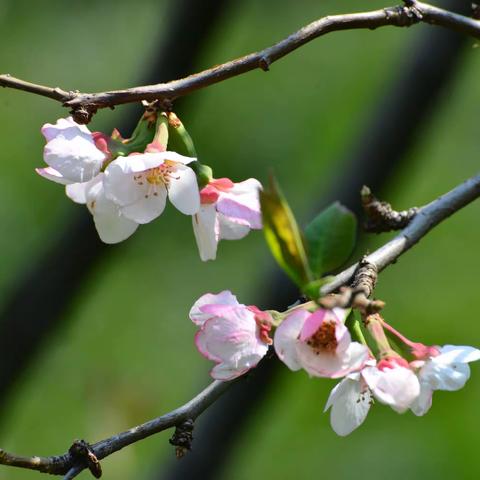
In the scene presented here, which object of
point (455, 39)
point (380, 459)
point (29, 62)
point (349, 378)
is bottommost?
point (380, 459)

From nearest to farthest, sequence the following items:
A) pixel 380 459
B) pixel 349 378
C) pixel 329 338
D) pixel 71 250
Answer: pixel 329 338 < pixel 349 378 < pixel 71 250 < pixel 380 459

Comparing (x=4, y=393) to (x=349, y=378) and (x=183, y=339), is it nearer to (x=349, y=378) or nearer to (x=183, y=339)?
(x=349, y=378)

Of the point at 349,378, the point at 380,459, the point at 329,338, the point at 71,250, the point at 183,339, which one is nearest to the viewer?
the point at 329,338

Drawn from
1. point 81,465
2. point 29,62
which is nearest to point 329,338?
point 81,465

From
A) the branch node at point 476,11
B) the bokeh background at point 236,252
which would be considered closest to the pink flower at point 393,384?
the branch node at point 476,11

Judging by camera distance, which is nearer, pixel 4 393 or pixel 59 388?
pixel 4 393

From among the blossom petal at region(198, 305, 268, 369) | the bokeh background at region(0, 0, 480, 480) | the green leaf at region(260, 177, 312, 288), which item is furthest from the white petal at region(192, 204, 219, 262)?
the bokeh background at region(0, 0, 480, 480)

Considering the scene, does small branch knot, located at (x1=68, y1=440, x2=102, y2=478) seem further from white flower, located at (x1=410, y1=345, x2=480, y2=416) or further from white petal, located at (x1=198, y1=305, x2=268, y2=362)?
white flower, located at (x1=410, y1=345, x2=480, y2=416)

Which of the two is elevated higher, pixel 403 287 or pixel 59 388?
pixel 403 287

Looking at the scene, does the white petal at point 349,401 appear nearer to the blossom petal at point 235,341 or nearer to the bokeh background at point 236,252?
the blossom petal at point 235,341
